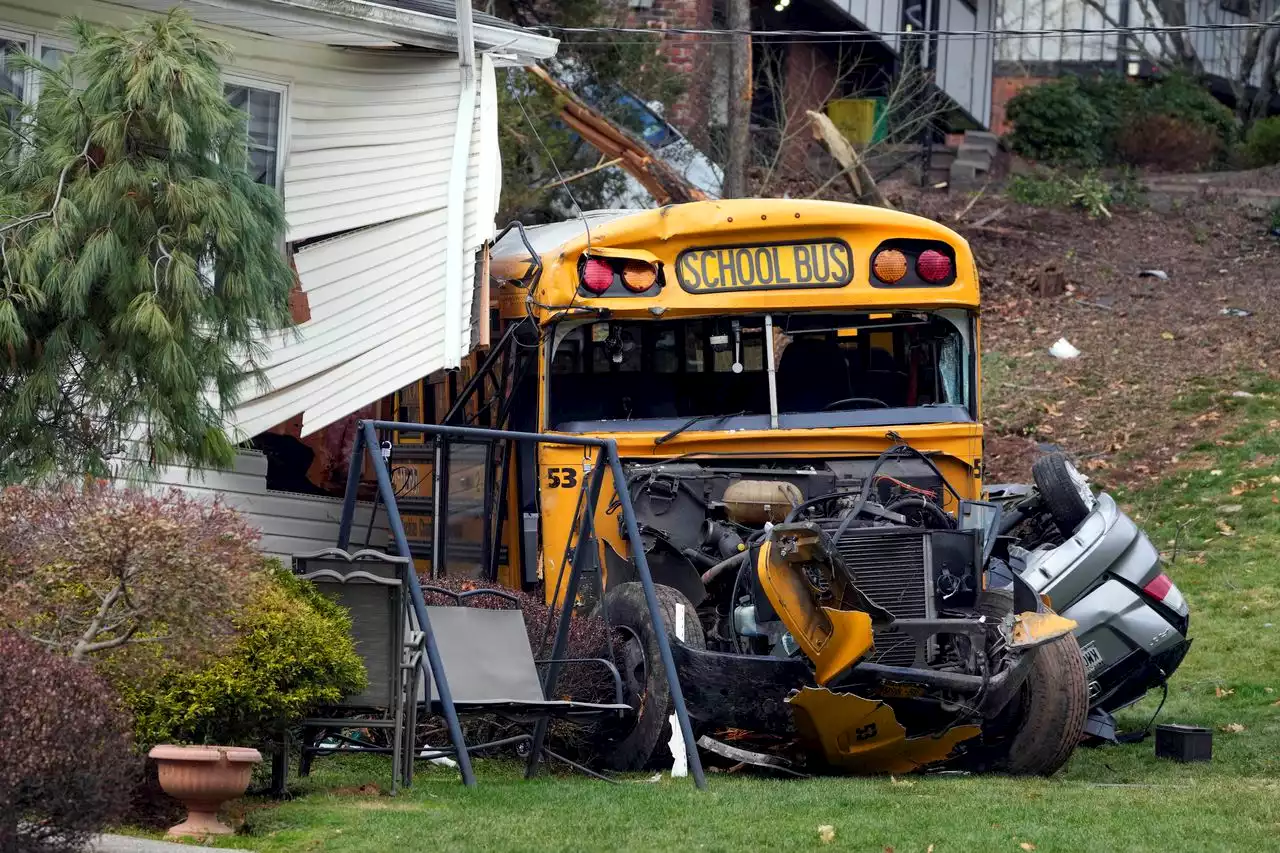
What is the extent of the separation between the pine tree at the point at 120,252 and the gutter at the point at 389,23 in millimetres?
2593

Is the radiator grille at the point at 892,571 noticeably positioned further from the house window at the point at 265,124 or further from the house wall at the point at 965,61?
the house wall at the point at 965,61

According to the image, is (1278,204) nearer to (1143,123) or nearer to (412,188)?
(1143,123)

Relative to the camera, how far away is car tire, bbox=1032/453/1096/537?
36.0 ft

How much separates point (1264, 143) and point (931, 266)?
19874 millimetres

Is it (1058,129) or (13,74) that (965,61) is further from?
(13,74)

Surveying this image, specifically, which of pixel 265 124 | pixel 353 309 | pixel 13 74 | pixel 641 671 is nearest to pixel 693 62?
pixel 265 124

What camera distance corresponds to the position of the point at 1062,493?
36.0 feet

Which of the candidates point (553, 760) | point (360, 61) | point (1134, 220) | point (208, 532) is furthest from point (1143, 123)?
point (208, 532)

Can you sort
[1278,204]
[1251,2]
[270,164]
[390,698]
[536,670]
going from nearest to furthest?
[390,698], [536,670], [270,164], [1278,204], [1251,2]

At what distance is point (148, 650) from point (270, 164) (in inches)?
212

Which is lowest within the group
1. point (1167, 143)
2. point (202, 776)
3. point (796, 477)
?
point (202, 776)

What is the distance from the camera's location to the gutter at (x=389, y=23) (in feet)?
36.0

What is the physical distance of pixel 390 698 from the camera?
317 inches

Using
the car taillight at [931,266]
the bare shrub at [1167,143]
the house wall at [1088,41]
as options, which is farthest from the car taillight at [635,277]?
the house wall at [1088,41]
